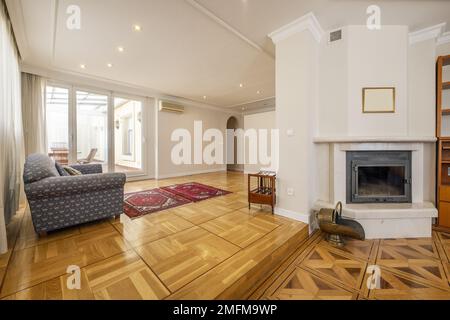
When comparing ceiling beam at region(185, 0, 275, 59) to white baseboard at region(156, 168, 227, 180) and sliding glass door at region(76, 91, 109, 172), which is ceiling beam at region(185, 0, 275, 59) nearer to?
sliding glass door at region(76, 91, 109, 172)

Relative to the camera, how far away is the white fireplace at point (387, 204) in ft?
7.16

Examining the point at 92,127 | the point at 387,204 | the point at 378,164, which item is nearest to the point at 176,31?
the point at 378,164

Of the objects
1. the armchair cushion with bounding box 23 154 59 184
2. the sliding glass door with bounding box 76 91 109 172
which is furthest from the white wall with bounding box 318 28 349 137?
the sliding glass door with bounding box 76 91 109 172

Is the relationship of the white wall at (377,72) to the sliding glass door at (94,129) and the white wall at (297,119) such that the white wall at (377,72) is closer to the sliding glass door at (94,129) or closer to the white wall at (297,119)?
the white wall at (297,119)

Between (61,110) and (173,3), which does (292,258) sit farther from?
(61,110)

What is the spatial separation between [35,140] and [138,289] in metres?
4.09

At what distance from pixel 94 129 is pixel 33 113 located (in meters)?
1.12

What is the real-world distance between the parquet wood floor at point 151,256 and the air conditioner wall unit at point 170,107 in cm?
374

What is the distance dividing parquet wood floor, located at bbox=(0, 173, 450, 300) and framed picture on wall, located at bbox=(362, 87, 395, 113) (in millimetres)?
1675

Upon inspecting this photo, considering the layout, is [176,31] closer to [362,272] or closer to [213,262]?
[213,262]

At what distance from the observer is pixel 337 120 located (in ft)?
8.09

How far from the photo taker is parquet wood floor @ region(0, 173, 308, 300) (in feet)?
3.96

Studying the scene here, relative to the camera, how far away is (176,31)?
247 cm
